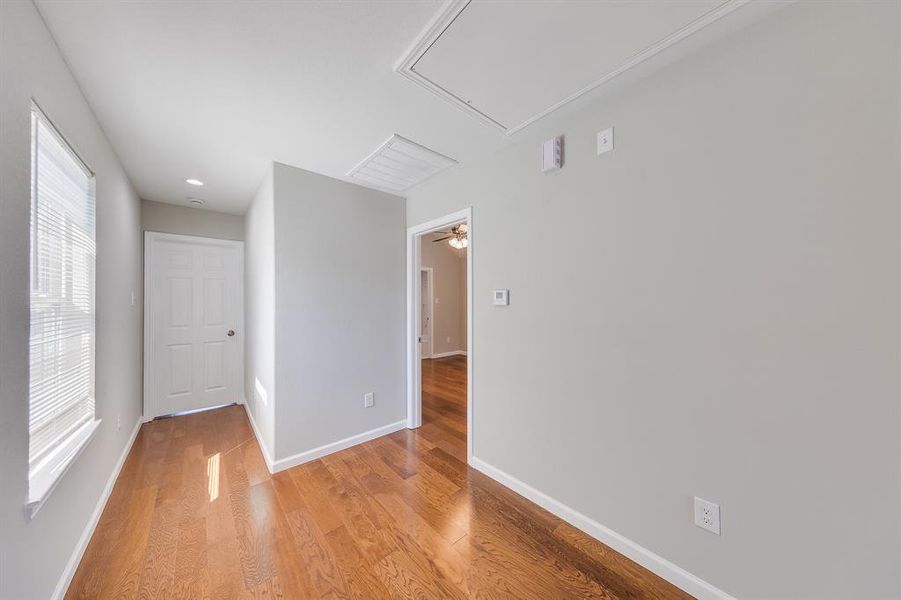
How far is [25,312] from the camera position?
109 cm

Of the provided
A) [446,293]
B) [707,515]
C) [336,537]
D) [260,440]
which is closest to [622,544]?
[707,515]

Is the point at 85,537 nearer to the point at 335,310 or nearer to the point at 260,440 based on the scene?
the point at 260,440

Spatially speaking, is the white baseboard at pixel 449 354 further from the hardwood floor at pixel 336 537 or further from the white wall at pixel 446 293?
the hardwood floor at pixel 336 537

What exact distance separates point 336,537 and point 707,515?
180 cm

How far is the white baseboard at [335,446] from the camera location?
2360mm

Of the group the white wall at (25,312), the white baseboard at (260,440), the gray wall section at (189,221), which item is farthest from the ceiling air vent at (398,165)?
the white baseboard at (260,440)

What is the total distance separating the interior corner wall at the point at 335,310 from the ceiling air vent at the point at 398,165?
20cm

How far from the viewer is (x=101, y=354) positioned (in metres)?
1.94

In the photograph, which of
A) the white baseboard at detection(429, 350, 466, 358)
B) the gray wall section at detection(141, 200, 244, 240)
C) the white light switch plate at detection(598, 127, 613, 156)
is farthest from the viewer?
the white baseboard at detection(429, 350, 466, 358)

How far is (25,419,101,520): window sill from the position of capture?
110cm

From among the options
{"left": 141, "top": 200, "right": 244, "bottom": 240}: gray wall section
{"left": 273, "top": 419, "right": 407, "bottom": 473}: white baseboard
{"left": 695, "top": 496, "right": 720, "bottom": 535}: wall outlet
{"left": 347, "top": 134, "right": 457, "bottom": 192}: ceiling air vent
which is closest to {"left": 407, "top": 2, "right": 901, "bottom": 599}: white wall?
{"left": 695, "top": 496, "right": 720, "bottom": 535}: wall outlet

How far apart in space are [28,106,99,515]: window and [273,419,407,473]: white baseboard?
1.10m

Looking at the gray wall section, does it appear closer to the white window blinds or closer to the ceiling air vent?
the white window blinds

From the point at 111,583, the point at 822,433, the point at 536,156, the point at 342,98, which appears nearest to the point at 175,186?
the point at 342,98
